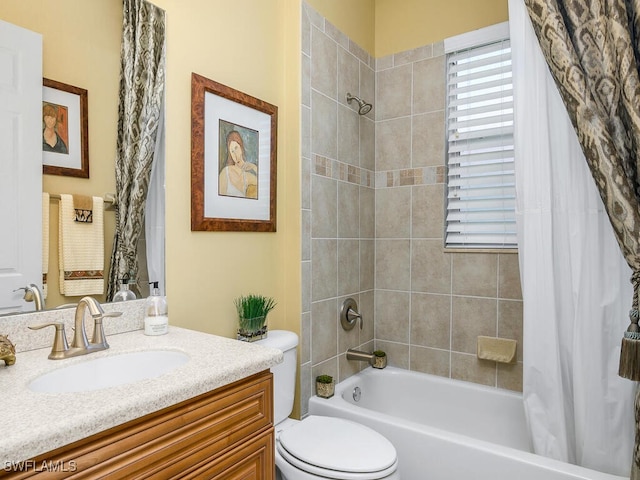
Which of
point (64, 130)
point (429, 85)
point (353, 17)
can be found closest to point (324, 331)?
point (64, 130)

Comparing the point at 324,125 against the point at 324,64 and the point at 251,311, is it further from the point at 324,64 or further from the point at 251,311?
the point at 251,311

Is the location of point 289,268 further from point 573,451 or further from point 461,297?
point 573,451

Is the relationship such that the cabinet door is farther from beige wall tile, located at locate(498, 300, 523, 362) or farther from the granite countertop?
beige wall tile, located at locate(498, 300, 523, 362)

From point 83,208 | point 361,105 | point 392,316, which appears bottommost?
point 392,316

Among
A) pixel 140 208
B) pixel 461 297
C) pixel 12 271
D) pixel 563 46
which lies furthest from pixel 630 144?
pixel 12 271

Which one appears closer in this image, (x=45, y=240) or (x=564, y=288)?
(x=45, y=240)

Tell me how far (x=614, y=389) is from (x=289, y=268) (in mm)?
1392

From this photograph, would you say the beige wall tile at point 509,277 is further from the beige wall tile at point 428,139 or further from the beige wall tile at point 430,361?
the beige wall tile at point 428,139

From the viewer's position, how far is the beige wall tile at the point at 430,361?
2328 mm

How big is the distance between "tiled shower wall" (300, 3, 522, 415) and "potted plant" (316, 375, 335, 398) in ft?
0.13

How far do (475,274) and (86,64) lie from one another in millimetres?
1993

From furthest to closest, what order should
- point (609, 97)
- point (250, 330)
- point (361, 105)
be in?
point (361, 105), point (250, 330), point (609, 97)

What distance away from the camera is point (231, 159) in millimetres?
1712

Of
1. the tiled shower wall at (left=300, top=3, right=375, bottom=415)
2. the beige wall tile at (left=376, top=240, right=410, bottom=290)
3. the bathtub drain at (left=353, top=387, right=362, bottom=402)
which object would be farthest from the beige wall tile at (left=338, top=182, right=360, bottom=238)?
the bathtub drain at (left=353, top=387, right=362, bottom=402)
